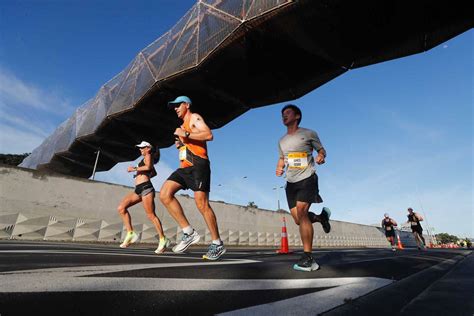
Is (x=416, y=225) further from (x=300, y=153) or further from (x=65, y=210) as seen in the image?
(x=65, y=210)

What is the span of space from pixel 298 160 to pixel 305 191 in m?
0.36

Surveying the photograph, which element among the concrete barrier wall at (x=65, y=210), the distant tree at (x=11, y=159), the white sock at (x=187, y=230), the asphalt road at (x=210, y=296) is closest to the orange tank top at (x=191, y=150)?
the white sock at (x=187, y=230)

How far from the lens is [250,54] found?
10.8 m

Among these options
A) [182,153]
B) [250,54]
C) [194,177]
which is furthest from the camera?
[250,54]

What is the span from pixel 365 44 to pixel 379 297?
37.6 feet

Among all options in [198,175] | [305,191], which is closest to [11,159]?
[198,175]

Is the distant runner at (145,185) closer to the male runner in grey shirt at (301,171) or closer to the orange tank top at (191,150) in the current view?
the orange tank top at (191,150)

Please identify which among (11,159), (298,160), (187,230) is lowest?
(187,230)

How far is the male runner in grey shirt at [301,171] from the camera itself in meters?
2.72

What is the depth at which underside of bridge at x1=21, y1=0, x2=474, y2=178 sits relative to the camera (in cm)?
916

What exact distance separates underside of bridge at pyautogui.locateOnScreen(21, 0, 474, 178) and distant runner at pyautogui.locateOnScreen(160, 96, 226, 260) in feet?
22.2

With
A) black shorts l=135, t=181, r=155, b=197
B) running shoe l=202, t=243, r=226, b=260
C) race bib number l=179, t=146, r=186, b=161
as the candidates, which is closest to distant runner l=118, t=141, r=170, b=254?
black shorts l=135, t=181, r=155, b=197

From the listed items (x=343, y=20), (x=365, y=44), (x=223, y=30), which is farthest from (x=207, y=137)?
(x=365, y=44)

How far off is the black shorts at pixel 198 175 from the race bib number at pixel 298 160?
109cm
